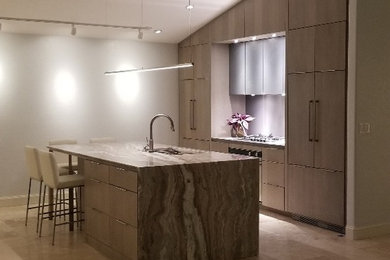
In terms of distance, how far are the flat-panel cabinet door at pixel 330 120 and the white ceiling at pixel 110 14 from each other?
6.71ft

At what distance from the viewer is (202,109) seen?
26.2 feet

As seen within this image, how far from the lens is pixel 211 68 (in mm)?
7746

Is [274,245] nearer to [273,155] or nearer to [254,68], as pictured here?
[273,155]

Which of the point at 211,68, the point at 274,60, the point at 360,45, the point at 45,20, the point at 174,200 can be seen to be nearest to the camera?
the point at 174,200

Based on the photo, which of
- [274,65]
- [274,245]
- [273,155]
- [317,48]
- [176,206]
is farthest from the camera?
[274,65]

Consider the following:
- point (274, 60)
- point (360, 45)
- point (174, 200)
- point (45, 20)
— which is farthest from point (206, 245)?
point (45, 20)

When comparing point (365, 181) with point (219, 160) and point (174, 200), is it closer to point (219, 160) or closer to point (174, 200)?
point (219, 160)

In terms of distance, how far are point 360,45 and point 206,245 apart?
264 centimetres

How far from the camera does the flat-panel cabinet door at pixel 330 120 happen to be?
5.63 meters

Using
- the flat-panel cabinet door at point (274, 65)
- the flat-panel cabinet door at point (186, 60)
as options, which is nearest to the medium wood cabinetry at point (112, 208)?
the flat-panel cabinet door at point (274, 65)

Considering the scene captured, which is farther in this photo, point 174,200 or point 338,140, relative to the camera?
point 338,140

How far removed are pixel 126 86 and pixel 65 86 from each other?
3.26 feet

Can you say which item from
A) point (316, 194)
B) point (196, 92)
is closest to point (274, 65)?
point (196, 92)

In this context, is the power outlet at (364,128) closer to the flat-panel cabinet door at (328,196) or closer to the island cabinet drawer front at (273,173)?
the flat-panel cabinet door at (328,196)
